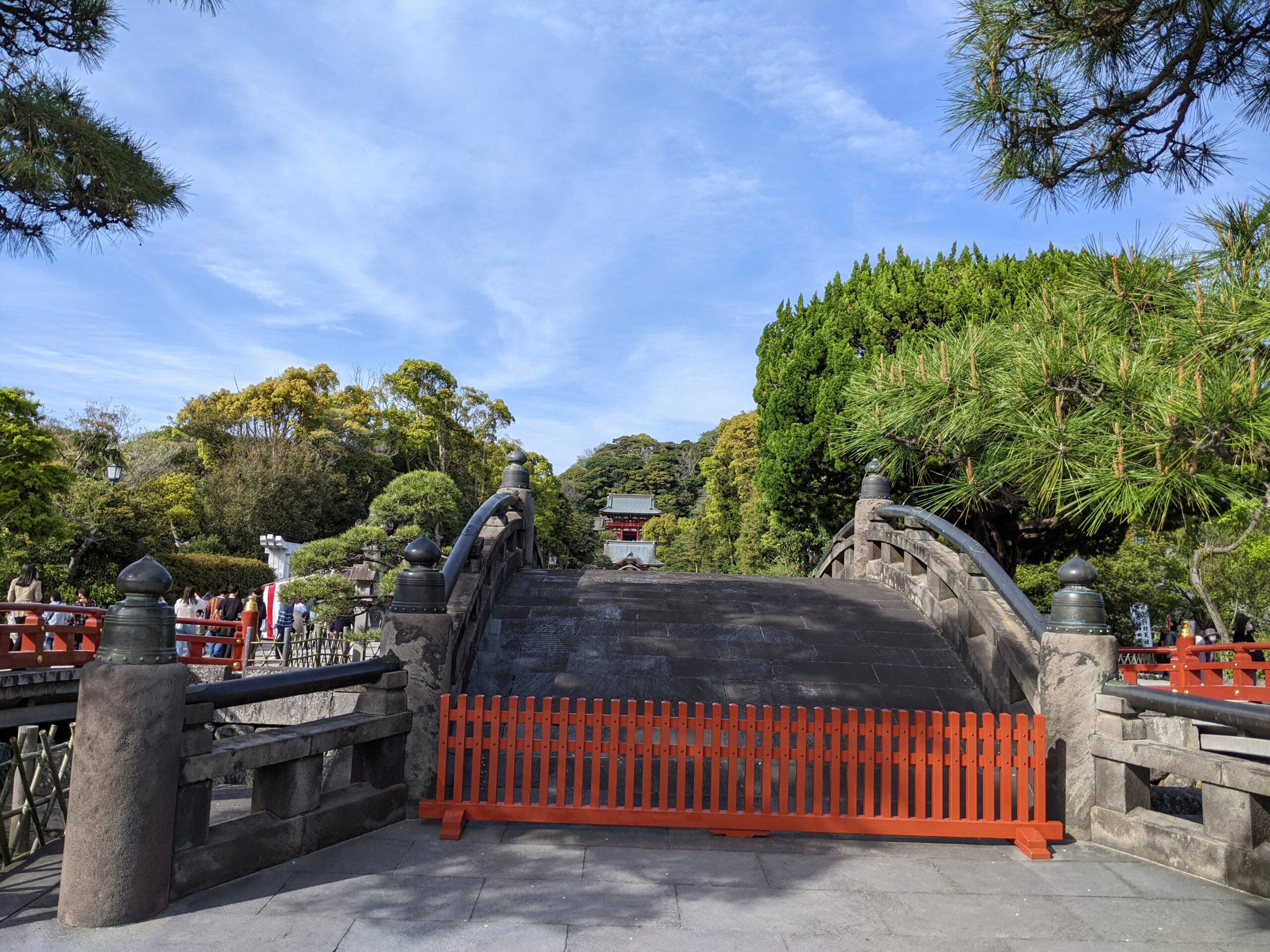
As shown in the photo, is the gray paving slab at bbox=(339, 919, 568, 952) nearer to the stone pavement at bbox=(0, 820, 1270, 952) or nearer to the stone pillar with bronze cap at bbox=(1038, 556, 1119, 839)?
the stone pavement at bbox=(0, 820, 1270, 952)

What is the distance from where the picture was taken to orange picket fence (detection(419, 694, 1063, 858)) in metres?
5.32

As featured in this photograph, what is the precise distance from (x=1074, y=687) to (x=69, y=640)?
40.5ft

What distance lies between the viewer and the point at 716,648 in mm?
8539

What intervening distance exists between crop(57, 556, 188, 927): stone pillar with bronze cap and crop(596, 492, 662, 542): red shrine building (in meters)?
74.2

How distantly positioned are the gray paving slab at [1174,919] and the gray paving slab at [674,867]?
1.65m

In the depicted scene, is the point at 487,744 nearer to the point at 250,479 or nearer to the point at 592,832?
the point at 592,832

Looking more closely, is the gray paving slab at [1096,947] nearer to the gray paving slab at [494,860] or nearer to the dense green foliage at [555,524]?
the gray paving slab at [494,860]

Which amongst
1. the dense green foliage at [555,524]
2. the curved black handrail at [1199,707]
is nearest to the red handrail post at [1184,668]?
the curved black handrail at [1199,707]

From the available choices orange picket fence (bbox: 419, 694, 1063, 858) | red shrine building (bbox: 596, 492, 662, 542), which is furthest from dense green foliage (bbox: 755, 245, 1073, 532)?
red shrine building (bbox: 596, 492, 662, 542)

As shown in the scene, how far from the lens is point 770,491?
2017 centimetres

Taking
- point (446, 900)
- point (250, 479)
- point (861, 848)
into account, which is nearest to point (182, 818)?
point (446, 900)

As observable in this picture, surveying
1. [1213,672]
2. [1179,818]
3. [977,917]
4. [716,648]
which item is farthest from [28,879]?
[1213,672]

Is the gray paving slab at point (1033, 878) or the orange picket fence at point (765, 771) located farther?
the orange picket fence at point (765, 771)

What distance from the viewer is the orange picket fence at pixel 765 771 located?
532cm
